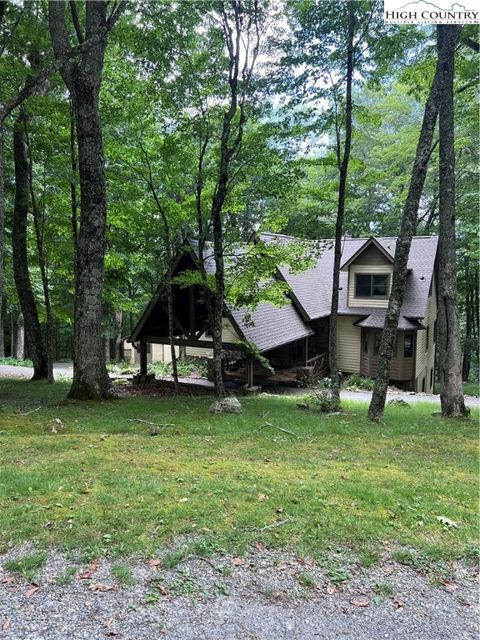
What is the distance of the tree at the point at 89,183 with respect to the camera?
25.6 ft

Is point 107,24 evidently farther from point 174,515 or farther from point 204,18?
point 174,515

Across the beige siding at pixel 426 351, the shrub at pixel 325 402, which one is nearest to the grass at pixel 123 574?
the shrub at pixel 325 402

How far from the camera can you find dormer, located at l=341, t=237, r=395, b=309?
1858 centimetres

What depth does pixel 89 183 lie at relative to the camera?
805cm

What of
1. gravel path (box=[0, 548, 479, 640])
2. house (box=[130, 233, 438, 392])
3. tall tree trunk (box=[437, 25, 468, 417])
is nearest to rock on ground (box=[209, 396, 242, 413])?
tall tree trunk (box=[437, 25, 468, 417])

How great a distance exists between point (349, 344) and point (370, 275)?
134 inches

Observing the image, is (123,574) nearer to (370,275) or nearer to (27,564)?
(27,564)

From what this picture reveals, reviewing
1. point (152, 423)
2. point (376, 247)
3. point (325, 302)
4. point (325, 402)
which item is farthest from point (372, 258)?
point (152, 423)

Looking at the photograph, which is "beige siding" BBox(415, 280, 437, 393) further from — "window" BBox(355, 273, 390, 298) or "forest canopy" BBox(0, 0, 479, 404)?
"forest canopy" BBox(0, 0, 479, 404)

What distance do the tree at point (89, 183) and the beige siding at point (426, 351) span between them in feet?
47.3

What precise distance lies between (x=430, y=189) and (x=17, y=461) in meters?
20.7

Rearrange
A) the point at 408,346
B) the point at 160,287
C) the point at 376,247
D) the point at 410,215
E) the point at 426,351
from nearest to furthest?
1. the point at 410,215
2. the point at 160,287
3. the point at 408,346
4. the point at 376,247
5. the point at 426,351

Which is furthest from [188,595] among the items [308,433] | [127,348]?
[127,348]

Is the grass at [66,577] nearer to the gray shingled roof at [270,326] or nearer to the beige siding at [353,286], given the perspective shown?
the gray shingled roof at [270,326]
